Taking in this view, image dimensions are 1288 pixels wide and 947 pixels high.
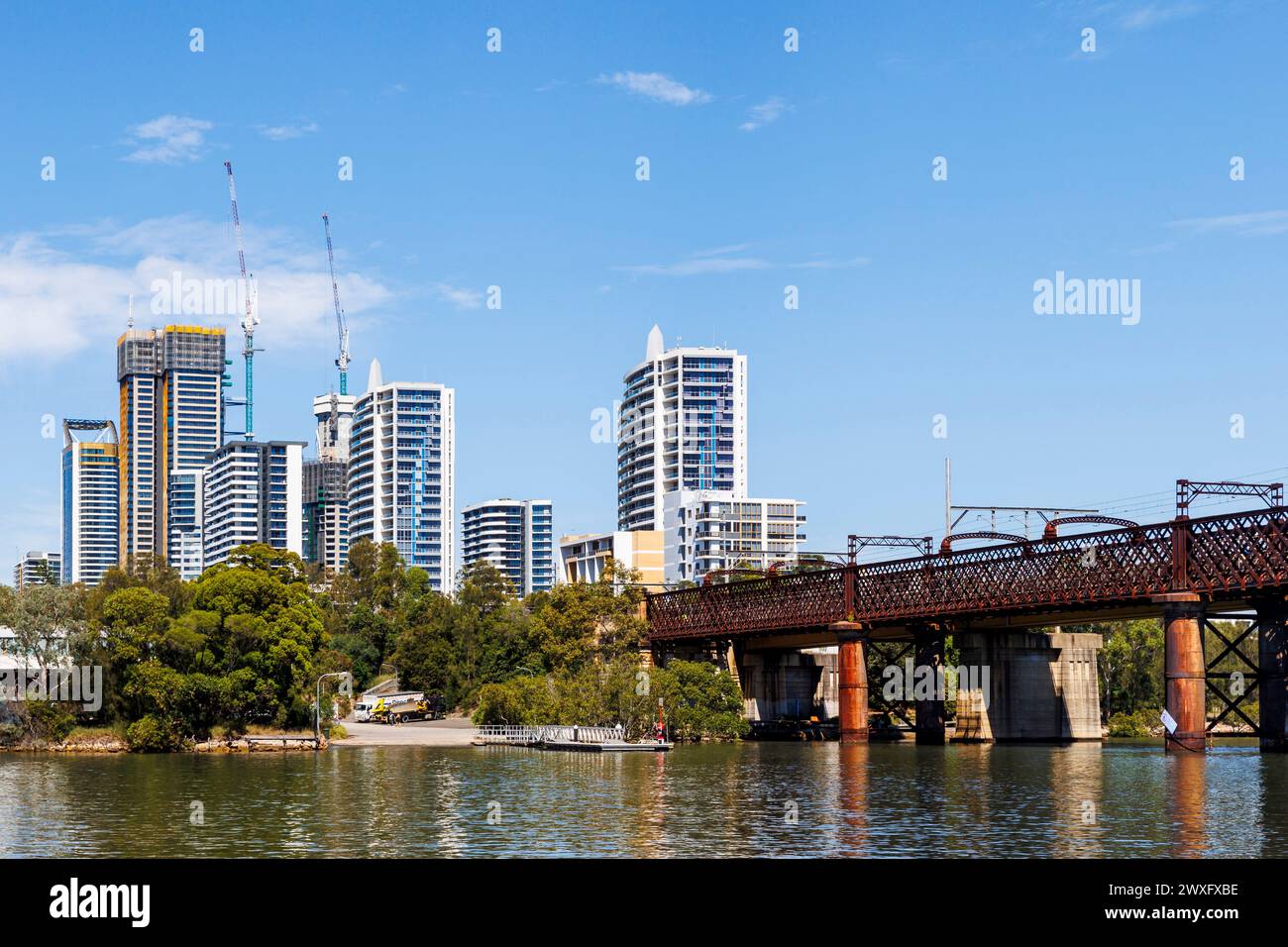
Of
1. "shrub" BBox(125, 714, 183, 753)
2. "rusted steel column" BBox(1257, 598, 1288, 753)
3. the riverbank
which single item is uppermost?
"rusted steel column" BBox(1257, 598, 1288, 753)

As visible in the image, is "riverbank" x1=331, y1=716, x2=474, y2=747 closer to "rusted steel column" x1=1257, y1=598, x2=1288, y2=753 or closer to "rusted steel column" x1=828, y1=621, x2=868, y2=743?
"rusted steel column" x1=828, y1=621, x2=868, y2=743

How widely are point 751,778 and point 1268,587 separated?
131 feet

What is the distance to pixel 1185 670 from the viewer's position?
112 meters

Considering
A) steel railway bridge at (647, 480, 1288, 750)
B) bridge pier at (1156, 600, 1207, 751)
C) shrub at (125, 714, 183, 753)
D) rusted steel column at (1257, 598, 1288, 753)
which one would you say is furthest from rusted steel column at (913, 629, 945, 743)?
shrub at (125, 714, 183, 753)

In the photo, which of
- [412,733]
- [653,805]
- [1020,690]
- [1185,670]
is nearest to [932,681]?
[1020,690]

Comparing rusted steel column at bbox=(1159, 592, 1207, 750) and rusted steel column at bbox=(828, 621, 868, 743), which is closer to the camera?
rusted steel column at bbox=(1159, 592, 1207, 750)

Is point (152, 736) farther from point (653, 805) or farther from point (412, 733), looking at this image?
point (653, 805)

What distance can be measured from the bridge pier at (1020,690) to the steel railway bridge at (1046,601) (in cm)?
59

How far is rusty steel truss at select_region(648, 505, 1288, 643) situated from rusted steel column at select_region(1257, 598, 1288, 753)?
10.4ft

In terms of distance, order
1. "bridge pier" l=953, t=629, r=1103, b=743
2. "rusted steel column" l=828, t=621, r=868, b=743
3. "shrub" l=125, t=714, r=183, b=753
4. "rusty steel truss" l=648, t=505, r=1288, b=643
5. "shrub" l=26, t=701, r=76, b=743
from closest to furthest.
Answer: "rusty steel truss" l=648, t=505, r=1288, b=643
"shrub" l=125, t=714, r=183, b=753
"shrub" l=26, t=701, r=76, b=743
"bridge pier" l=953, t=629, r=1103, b=743
"rusted steel column" l=828, t=621, r=868, b=743

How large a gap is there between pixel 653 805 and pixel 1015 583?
66472 mm

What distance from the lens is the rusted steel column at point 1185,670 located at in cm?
11269

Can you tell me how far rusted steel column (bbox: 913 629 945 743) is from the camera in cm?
14650
